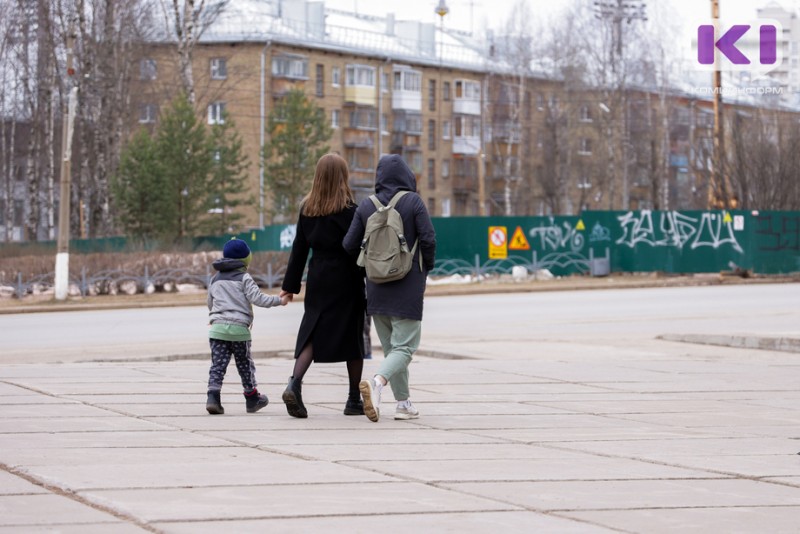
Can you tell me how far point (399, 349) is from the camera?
8961 mm

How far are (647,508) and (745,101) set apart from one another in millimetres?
88614

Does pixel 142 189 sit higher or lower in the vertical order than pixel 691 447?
higher

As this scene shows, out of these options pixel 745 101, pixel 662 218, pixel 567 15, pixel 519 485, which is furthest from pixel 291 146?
pixel 519 485

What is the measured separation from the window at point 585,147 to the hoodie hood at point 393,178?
80.4 m

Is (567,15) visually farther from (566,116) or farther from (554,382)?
Result: (554,382)

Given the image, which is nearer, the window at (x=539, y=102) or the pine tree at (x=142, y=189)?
the pine tree at (x=142, y=189)

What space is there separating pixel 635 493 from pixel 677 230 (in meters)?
37.0

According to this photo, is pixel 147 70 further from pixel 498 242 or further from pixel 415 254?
pixel 415 254

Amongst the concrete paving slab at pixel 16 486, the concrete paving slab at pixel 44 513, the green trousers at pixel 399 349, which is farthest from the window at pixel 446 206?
the concrete paving slab at pixel 44 513

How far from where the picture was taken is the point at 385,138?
91.4 metres

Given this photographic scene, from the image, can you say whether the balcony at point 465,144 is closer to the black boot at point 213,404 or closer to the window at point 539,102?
the window at point 539,102

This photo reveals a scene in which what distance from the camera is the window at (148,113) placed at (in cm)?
7169

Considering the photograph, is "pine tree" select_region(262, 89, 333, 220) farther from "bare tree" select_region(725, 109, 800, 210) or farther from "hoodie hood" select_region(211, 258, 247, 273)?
"hoodie hood" select_region(211, 258, 247, 273)

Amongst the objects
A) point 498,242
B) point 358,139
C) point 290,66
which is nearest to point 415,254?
point 498,242
